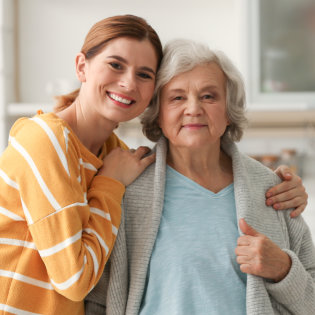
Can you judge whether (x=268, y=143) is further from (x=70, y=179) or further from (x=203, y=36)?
(x=70, y=179)

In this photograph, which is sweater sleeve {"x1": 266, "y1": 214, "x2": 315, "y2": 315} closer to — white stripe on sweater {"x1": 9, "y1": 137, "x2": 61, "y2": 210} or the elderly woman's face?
the elderly woman's face

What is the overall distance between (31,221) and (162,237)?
13.9 inches

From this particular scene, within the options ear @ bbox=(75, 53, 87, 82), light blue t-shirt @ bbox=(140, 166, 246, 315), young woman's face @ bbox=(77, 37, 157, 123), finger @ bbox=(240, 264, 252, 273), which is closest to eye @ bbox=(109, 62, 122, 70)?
young woman's face @ bbox=(77, 37, 157, 123)

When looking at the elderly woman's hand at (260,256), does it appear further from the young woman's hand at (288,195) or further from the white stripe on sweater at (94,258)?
the white stripe on sweater at (94,258)

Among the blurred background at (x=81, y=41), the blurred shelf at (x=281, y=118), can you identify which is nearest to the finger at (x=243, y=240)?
the blurred shelf at (x=281, y=118)

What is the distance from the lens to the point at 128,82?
3.66 feet

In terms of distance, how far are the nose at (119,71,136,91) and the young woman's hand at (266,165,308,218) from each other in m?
0.50

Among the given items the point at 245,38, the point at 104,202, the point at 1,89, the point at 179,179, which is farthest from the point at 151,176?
the point at 1,89

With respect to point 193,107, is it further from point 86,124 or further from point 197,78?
point 86,124

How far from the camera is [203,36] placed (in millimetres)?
2801

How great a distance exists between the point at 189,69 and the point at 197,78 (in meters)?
0.03

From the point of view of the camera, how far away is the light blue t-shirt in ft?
3.43

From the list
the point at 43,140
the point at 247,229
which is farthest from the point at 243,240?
the point at 43,140

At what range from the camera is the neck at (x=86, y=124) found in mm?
1183
